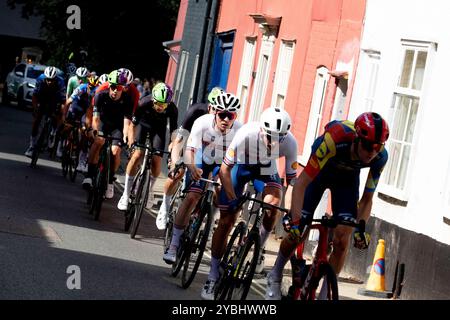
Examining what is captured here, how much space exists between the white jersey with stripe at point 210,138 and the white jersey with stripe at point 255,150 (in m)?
1.42

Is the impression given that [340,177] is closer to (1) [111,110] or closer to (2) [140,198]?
(2) [140,198]

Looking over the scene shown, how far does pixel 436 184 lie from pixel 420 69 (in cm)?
182

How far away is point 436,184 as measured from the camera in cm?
1467

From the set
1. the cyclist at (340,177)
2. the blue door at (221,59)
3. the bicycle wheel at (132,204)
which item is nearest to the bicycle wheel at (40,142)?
the bicycle wheel at (132,204)

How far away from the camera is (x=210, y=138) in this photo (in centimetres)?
1359

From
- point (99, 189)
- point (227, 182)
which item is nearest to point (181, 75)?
point (99, 189)

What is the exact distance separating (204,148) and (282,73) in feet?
32.7

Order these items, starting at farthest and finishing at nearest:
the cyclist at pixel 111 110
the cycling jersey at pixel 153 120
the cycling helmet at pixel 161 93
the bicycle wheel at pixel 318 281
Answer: the cyclist at pixel 111 110
the cycling jersey at pixel 153 120
the cycling helmet at pixel 161 93
the bicycle wheel at pixel 318 281

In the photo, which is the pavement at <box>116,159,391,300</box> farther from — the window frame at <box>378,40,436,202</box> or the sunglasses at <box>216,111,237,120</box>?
the sunglasses at <box>216,111,237,120</box>

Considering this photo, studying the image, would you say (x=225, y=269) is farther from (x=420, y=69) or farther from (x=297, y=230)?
(x=420, y=69)

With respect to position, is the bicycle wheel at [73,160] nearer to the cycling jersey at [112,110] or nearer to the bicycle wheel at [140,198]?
the cycling jersey at [112,110]

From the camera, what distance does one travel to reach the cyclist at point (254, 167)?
11.0 metres

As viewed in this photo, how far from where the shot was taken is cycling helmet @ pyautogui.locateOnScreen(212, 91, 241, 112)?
1280 centimetres

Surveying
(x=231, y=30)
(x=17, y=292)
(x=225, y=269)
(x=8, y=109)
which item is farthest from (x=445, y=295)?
(x=8, y=109)
